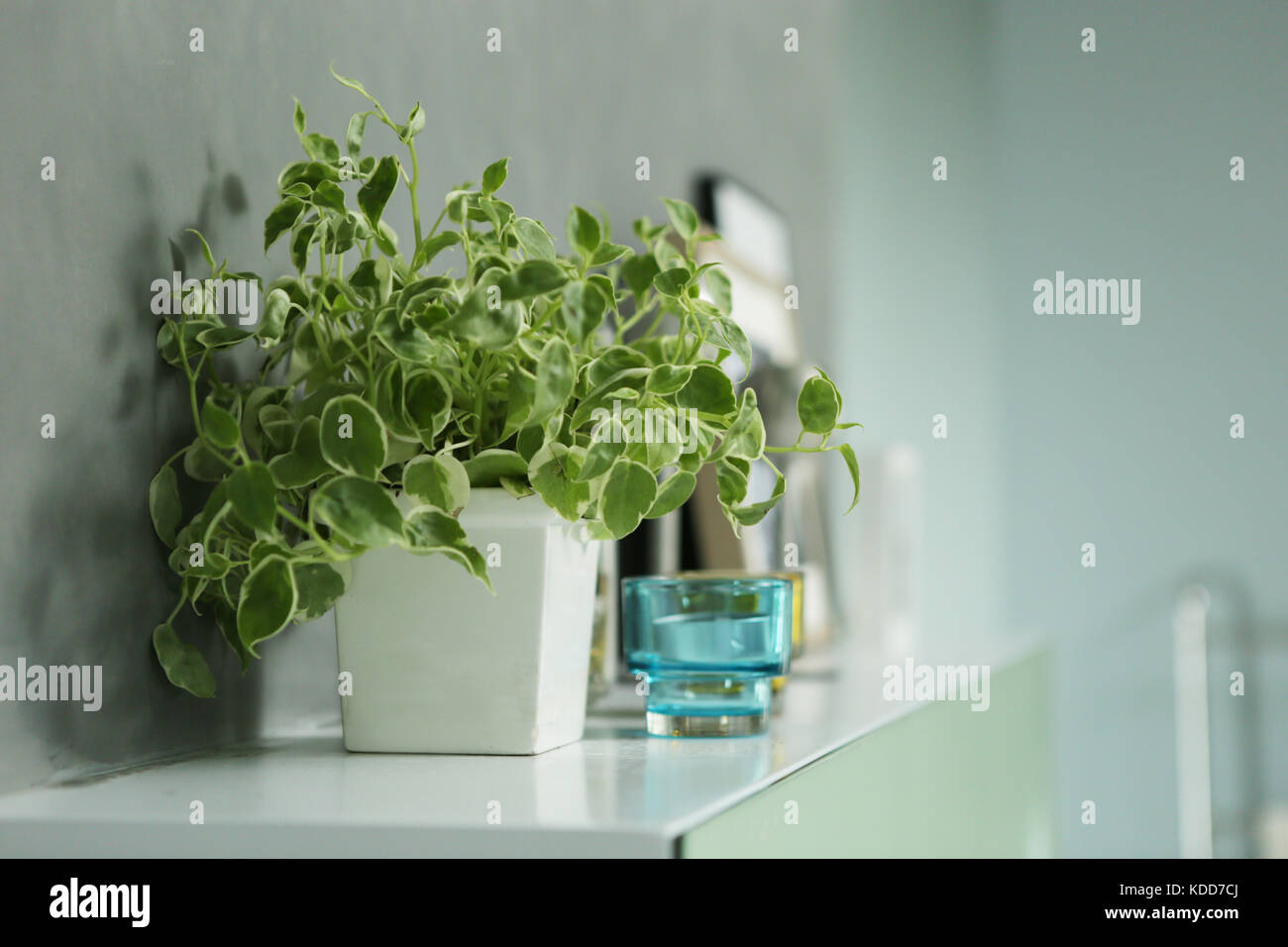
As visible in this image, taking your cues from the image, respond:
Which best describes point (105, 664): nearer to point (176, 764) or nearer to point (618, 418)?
point (176, 764)

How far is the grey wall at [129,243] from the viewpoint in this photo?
59 cm

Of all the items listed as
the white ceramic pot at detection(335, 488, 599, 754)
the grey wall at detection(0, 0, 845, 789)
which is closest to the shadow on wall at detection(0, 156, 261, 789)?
the grey wall at detection(0, 0, 845, 789)

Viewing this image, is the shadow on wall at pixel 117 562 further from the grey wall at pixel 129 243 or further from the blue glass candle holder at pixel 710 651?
the blue glass candle holder at pixel 710 651

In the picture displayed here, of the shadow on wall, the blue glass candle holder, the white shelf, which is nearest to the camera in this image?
the white shelf

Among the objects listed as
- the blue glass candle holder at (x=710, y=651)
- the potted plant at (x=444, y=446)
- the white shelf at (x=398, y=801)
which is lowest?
the white shelf at (x=398, y=801)

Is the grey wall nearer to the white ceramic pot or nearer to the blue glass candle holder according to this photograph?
the white ceramic pot

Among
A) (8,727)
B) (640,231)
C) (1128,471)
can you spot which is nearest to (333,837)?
(8,727)

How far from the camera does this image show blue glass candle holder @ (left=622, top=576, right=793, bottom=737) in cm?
77

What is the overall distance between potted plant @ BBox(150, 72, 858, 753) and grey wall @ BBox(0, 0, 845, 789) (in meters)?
0.03

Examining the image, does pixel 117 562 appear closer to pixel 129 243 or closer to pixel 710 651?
pixel 129 243

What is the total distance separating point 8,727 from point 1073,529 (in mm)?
3169

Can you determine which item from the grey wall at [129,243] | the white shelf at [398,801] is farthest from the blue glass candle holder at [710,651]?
the grey wall at [129,243]

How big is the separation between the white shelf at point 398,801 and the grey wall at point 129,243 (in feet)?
0.17

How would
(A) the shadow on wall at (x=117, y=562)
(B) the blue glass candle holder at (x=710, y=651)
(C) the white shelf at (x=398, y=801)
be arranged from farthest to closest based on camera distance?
(B) the blue glass candle holder at (x=710, y=651) < (A) the shadow on wall at (x=117, y=562) < (C) the white shelf at (x=398, y=801)
